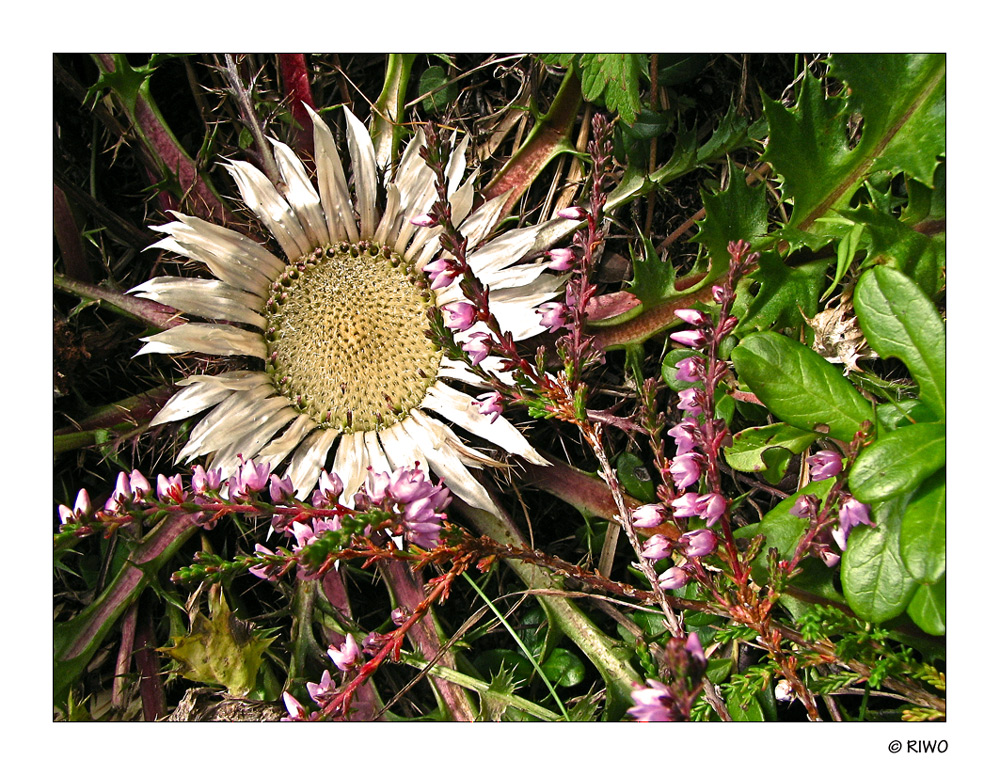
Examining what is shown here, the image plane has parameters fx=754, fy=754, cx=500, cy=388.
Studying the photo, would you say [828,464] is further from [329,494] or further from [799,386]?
[329,494]

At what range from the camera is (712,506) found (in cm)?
123

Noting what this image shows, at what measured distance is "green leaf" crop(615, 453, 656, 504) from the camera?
1665mm

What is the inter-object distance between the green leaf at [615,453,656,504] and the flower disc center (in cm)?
47

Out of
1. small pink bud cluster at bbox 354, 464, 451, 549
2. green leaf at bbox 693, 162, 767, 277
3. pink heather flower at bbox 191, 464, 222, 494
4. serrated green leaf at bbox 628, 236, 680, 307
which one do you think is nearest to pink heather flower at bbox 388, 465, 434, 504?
small pink bud cluster at bbox 354, 464, 451, 549

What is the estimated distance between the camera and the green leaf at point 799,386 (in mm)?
1347

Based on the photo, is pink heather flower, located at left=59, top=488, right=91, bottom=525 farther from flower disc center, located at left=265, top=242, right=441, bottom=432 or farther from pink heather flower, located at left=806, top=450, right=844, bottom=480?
pink heather flower, located at left=806, top=450, right=844, bottom=480

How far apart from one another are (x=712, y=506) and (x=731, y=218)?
67cm

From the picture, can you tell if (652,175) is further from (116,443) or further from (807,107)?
(116,443)

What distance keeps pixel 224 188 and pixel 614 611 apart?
132 cm

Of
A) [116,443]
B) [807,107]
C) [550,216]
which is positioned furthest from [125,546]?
[807,107]

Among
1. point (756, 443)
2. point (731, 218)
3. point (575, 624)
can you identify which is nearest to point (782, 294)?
point (731, 218)

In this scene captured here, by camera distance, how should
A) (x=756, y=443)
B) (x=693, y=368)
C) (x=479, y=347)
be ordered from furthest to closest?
(x=756, y=443)
(x=479, y=347)
(x=693, y=368)

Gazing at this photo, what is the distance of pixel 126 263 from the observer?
1.78m

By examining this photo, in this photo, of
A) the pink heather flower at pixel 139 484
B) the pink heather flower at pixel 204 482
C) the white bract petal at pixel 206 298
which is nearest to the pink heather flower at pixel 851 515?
the pink heather flower at pixel 204 482
